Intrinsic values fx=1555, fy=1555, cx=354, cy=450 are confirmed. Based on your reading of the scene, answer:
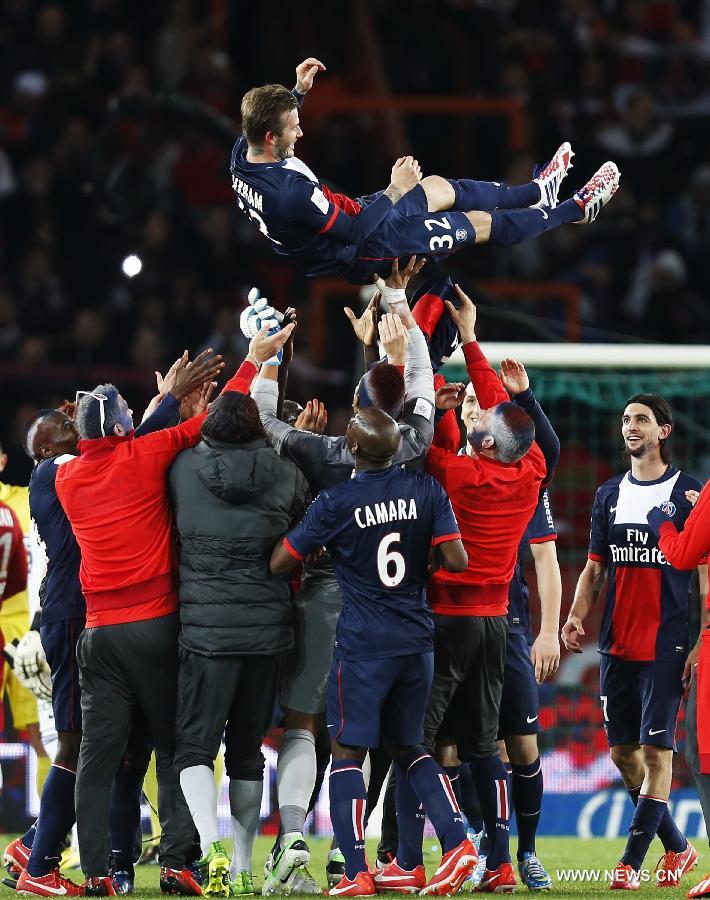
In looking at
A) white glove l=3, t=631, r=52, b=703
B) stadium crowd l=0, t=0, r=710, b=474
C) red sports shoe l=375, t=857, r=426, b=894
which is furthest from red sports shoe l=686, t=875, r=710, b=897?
stadium crowd l=0, t=0, r=710, b=474

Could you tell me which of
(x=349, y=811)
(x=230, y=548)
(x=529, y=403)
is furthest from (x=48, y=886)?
(x=529, y=403)

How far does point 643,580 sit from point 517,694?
85cm

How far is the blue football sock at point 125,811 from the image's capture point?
6570mm

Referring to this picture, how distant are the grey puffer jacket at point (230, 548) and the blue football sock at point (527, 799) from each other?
4.29 ft

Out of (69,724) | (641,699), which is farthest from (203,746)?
(641,699)

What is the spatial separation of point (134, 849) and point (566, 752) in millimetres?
3881

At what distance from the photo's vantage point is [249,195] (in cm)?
660

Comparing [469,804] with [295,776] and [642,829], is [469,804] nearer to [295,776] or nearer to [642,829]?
[642,829]

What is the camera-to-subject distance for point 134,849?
6727 millimetres

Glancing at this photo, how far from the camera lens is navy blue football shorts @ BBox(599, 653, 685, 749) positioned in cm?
688

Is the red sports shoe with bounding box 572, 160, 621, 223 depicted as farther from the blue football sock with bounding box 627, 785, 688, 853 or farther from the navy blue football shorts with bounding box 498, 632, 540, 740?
the blue football sock with bounding box 627, 785, 688, 853

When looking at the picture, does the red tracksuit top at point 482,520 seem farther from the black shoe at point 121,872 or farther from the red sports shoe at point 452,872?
the black shoe at point 121,872

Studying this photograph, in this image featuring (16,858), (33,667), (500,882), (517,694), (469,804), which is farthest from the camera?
(469,804)

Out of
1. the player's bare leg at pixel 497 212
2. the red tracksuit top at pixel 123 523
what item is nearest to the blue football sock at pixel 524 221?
the player's bare leg at pixel 497 212
